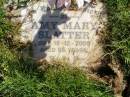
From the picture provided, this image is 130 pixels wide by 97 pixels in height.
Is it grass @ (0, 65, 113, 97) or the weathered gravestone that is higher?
the weathered gravestone

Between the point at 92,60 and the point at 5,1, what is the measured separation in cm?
59

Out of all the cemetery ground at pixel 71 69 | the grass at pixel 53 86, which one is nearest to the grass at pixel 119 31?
the cemetery ground at pixel 71 69

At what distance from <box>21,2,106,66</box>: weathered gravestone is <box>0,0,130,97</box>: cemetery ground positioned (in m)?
0.03

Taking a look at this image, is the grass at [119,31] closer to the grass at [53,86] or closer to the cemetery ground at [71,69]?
the cemetery ground at [71,69]

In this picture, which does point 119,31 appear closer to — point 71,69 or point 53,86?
point 71,69

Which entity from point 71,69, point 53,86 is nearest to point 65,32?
point 71,69

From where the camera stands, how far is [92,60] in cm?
277

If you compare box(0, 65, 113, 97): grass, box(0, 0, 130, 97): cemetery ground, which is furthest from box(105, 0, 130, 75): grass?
box(0, 65, 113, 97): grass

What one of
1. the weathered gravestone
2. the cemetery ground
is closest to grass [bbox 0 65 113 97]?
the cemetery ground

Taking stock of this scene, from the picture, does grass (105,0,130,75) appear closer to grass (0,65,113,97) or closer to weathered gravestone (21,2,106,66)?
weathered gravestone (21,2,106,66)

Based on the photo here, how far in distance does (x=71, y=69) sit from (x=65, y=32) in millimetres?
210

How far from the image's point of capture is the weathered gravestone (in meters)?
2.70

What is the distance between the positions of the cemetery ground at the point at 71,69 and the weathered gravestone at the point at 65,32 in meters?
0.03

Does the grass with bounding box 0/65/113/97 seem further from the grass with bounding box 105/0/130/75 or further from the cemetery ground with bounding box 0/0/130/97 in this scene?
the grass with bounding box 105/0/130/75
